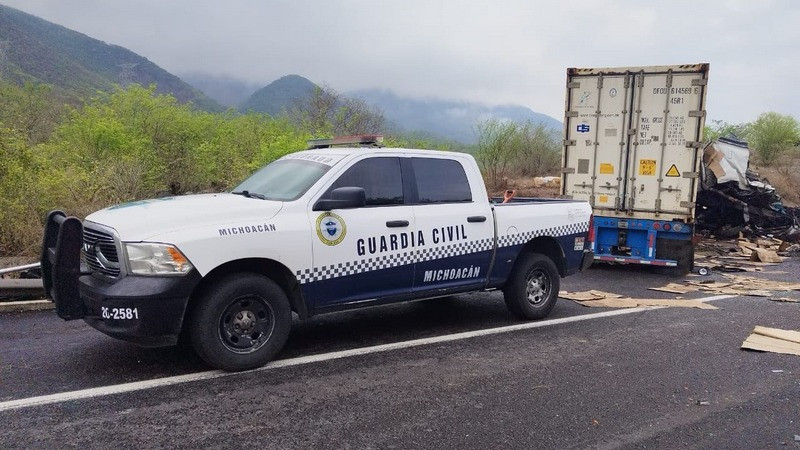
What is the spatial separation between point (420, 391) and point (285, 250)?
1585 millimetres

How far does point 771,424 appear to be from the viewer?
420 cm

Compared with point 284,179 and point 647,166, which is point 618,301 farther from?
point 284,179

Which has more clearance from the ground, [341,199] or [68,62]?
[68,62]

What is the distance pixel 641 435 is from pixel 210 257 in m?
3.33

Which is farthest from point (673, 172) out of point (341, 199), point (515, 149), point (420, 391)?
point (515, 149)

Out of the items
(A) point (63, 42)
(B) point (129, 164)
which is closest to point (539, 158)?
(B) point (129, 164)

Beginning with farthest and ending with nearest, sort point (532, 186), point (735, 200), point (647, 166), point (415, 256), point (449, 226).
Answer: point (532, 186) < point (735, 200) < point (647, 166) < point (449, 226) < point (415, 256)

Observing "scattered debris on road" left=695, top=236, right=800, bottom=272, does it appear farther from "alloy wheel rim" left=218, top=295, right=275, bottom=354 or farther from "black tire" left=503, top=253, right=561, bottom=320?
"alloy wheel rim" left=218, top=295, right=275, bottom=354

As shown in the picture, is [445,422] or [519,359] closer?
[445,422]

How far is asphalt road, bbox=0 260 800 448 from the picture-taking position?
3.84 meters

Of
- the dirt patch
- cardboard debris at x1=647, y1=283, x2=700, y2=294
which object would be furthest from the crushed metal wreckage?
the dirt patch

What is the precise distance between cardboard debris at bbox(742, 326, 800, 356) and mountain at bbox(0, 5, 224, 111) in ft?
163

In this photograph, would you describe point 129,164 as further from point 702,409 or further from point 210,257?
point 702,409

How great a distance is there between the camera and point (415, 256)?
586 centimetres
